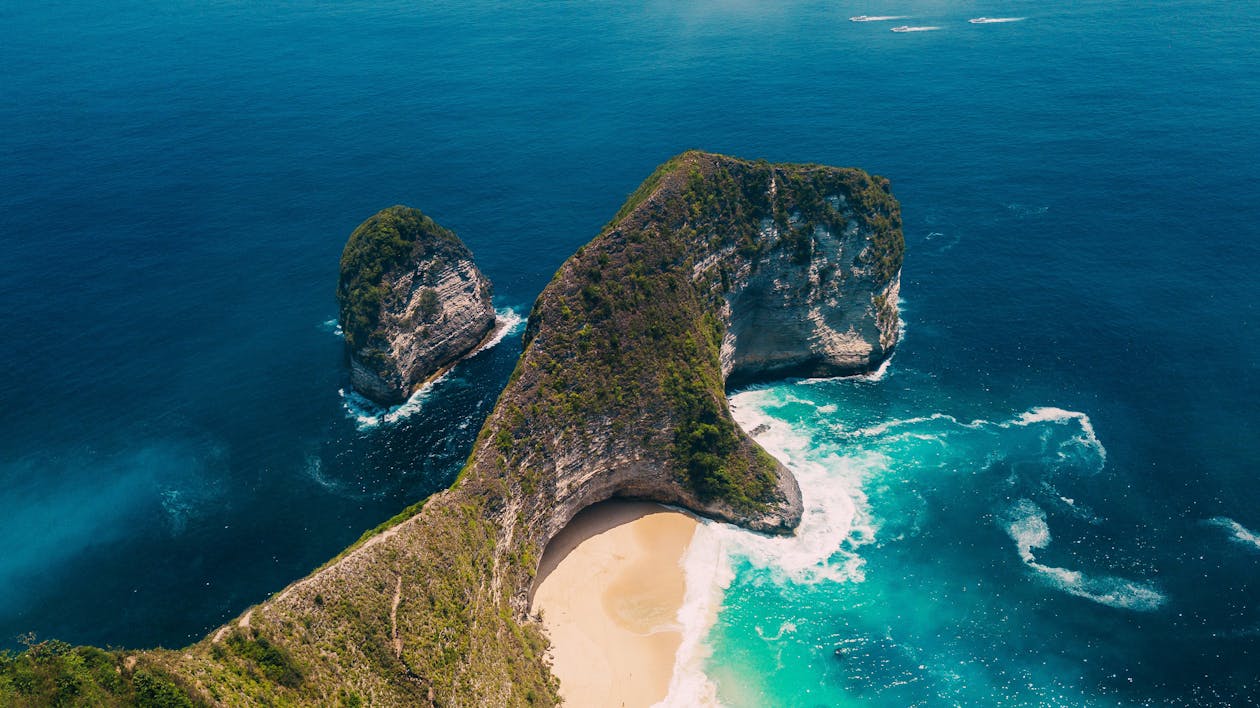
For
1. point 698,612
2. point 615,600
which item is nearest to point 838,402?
point 698,612

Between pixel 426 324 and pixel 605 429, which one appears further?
pixel 426 324

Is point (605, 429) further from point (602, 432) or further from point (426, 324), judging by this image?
Answer: point (426, 324)

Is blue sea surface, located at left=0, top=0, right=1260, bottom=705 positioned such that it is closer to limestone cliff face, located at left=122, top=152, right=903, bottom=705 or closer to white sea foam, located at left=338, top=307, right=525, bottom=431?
white sea foam, located at left=338, top=307, right=525, bottom=431

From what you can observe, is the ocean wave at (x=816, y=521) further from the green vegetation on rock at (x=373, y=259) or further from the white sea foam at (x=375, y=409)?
the green vegetation on rock at (x=373, y=259)

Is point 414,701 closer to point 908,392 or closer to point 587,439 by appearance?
point 587,439

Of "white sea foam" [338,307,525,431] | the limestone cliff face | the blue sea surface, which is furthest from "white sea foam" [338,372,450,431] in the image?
the limestone cliff face

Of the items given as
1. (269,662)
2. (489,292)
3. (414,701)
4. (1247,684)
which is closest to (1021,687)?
(1247,684)
